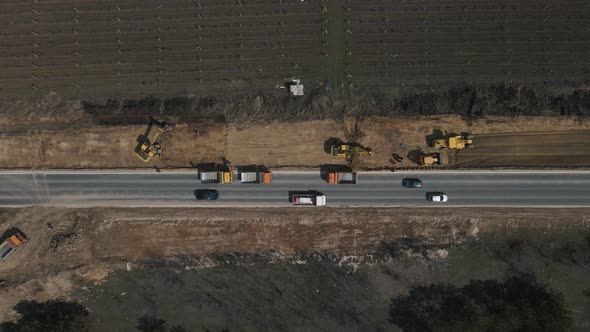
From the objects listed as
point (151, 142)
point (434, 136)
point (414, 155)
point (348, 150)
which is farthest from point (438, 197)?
point (151, 142)

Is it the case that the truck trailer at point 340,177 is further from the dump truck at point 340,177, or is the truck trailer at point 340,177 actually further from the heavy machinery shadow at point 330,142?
the heavy machinery shadow at point 330,142

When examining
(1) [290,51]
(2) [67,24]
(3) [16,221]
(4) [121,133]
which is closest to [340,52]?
(1) [290,51]

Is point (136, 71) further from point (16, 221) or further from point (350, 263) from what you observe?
point (350, 263)

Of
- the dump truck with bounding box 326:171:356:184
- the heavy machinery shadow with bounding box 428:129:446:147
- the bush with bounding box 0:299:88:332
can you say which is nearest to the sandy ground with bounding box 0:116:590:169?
the heavy machinery shadow with bounding box 428:129:446:147

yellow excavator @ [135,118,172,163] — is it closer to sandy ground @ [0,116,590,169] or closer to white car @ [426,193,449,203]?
sandy ground @ [0,116,590,169]

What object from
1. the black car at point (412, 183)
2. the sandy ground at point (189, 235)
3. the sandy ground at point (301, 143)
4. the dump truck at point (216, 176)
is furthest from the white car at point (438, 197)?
the dump truck at point (216, 176)

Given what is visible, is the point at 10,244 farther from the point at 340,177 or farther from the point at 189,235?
the point at 340,177
